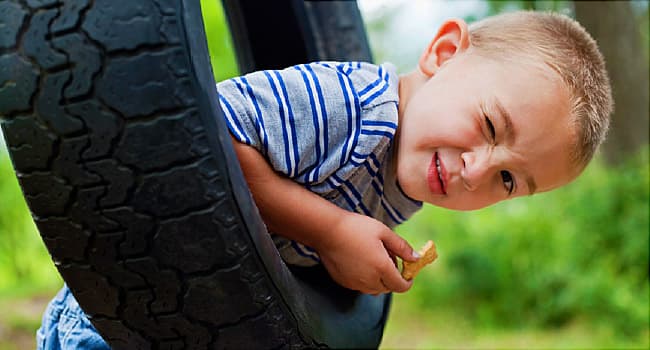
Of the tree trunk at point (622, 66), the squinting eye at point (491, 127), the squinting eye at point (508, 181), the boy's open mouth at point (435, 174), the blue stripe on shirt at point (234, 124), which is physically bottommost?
the tree trunk at point (622, 66)

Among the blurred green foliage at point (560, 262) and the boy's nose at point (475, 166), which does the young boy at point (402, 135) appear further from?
the blurred green foliage at point (560, 262)

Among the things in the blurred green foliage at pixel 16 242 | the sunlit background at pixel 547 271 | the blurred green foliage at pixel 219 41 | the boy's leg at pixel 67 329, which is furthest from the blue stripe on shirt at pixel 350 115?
the blurred green foliage at pixel 16 242

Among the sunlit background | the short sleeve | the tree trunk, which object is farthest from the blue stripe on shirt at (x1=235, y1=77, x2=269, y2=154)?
the tree trunk

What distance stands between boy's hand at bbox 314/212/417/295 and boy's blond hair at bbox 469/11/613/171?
1.25 feet

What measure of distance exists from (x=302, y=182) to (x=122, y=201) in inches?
16.0

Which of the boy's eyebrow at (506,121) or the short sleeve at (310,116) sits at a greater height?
the short sleeve at (310,116)

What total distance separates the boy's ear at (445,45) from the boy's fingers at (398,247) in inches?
13.1

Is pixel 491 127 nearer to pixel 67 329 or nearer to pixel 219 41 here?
pixel 67 329

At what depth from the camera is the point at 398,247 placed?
1316 mm

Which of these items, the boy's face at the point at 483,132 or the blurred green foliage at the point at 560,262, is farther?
the blurred green foliage at the point at 560,262

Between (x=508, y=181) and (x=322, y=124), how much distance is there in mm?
380

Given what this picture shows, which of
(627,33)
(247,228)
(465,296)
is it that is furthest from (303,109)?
(627,33)

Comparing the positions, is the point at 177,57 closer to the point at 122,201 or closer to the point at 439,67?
the point at 122,201

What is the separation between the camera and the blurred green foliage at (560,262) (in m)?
2.52
